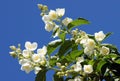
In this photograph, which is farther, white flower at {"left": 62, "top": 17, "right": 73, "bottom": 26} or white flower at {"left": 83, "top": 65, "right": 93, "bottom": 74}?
white flower at {"left": 62, "top": 17, "right": 73, "bottom": 26}

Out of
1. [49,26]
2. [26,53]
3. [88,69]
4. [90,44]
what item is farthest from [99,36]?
[26,53]

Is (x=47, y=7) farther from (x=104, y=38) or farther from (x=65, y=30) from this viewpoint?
(x=104, y=38)

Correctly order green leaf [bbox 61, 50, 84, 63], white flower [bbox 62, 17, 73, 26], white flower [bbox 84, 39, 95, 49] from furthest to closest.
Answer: white flower [bbox 62, 17, 73, 26], green leaf [bbox 61, 50, 84, 63], white flower [bbox 84, 39, 95, 49]

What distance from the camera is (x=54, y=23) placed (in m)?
2.38

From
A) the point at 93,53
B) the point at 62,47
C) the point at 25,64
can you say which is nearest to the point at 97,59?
the point at 93,53

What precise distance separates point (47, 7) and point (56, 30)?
0.18m

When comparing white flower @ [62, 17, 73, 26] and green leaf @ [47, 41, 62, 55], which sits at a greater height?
white flower @ [62, 17, 73, 26]

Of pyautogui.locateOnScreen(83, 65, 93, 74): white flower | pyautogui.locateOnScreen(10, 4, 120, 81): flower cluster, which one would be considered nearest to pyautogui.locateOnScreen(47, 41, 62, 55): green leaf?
pyautogui.locateOnScreen(10, 4, 120, 81): flower cluster

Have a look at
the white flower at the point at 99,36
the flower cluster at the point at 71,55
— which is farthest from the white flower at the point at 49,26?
the white flower at the point at 99,36

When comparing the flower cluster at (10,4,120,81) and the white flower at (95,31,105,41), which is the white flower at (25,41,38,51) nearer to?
the flower cluster at (10,4,120,81)

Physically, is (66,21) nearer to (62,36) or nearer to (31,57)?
(62,36)

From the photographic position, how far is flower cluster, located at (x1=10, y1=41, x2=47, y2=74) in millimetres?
2199

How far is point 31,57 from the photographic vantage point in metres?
2.26

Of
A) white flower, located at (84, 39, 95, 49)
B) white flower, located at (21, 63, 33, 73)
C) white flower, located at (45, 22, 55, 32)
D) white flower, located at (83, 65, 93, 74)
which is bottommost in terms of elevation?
white flower, located at (83, 65, 93, 74)
